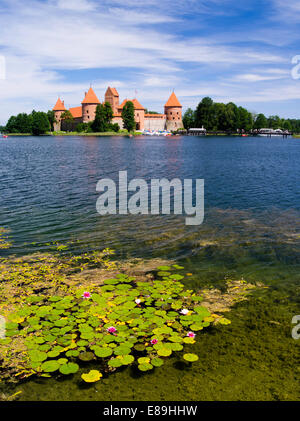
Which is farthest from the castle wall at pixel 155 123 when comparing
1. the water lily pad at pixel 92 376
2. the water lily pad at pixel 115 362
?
the water lily pad at pixel 92 376

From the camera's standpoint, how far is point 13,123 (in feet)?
523

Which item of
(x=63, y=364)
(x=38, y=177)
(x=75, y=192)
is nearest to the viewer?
(x=63, y=364)

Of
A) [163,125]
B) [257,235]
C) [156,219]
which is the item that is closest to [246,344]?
[257,235]

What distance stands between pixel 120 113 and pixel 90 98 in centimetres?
→ 1521

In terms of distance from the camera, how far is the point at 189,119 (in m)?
166

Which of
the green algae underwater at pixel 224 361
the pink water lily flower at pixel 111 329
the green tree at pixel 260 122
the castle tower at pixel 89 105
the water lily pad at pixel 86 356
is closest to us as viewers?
the green algae underwater at pixel 224 361

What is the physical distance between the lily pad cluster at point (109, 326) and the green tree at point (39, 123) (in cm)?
14495

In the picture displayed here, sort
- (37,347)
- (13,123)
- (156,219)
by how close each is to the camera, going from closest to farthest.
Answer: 1. (37,347)
2. (156,219)
3. (13,123)

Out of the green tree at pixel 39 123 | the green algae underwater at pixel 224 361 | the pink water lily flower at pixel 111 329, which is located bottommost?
the green algae underwater at pixel 224 361

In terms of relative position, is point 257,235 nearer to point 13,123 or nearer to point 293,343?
point 293,343

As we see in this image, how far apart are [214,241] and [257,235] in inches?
67.5

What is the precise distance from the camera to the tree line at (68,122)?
12900 centimetres

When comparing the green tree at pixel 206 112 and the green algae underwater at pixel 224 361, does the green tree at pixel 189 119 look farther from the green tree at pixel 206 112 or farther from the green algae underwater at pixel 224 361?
the green algae underwater at pixel 224 361
